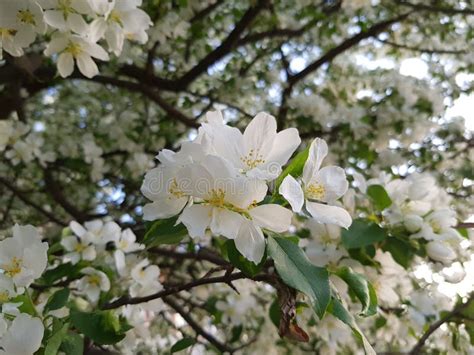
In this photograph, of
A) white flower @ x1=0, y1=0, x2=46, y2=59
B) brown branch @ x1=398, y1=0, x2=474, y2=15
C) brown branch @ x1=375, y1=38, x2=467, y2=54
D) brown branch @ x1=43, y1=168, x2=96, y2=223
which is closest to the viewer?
white flower @ x1=0, y1=0, x2=46, y2=59

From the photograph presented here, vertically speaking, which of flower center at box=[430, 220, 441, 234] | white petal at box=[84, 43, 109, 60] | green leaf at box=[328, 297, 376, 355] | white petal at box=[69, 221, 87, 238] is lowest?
white petal at box=[69, 221, 87, 238]

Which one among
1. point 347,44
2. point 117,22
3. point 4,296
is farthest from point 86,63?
point 347,44

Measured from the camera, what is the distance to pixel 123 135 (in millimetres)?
3096

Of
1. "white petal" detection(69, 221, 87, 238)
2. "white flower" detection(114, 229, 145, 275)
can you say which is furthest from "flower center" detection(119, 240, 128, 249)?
"white petal" detection(69, 221, 87, 238)

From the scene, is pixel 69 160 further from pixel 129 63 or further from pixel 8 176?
pixel 129 63

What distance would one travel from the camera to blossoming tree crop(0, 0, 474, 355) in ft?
2.96

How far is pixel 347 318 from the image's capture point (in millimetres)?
923

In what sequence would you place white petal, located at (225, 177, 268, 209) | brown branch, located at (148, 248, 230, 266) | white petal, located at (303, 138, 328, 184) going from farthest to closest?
brown branch, located at (148, 248, 230, 266), white petal, located at (303, 138, 328, 184), white petal, located at (225, 177, 268, 209)

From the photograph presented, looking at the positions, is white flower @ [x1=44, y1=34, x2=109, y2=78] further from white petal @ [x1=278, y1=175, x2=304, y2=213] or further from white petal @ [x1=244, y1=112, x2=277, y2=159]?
white petal @ [x1=278, y1=175, x2=304, y2=213]

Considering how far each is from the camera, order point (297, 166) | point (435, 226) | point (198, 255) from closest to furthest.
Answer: point (297, 166) < point (435, 226) < point (198, 255)

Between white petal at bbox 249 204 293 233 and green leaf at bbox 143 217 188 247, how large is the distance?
A: 0.14 metres

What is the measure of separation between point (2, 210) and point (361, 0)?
88.8 inches

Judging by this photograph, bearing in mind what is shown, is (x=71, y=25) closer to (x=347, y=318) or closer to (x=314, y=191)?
(x=314, y=191)

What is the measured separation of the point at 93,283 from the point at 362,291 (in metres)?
0.78
